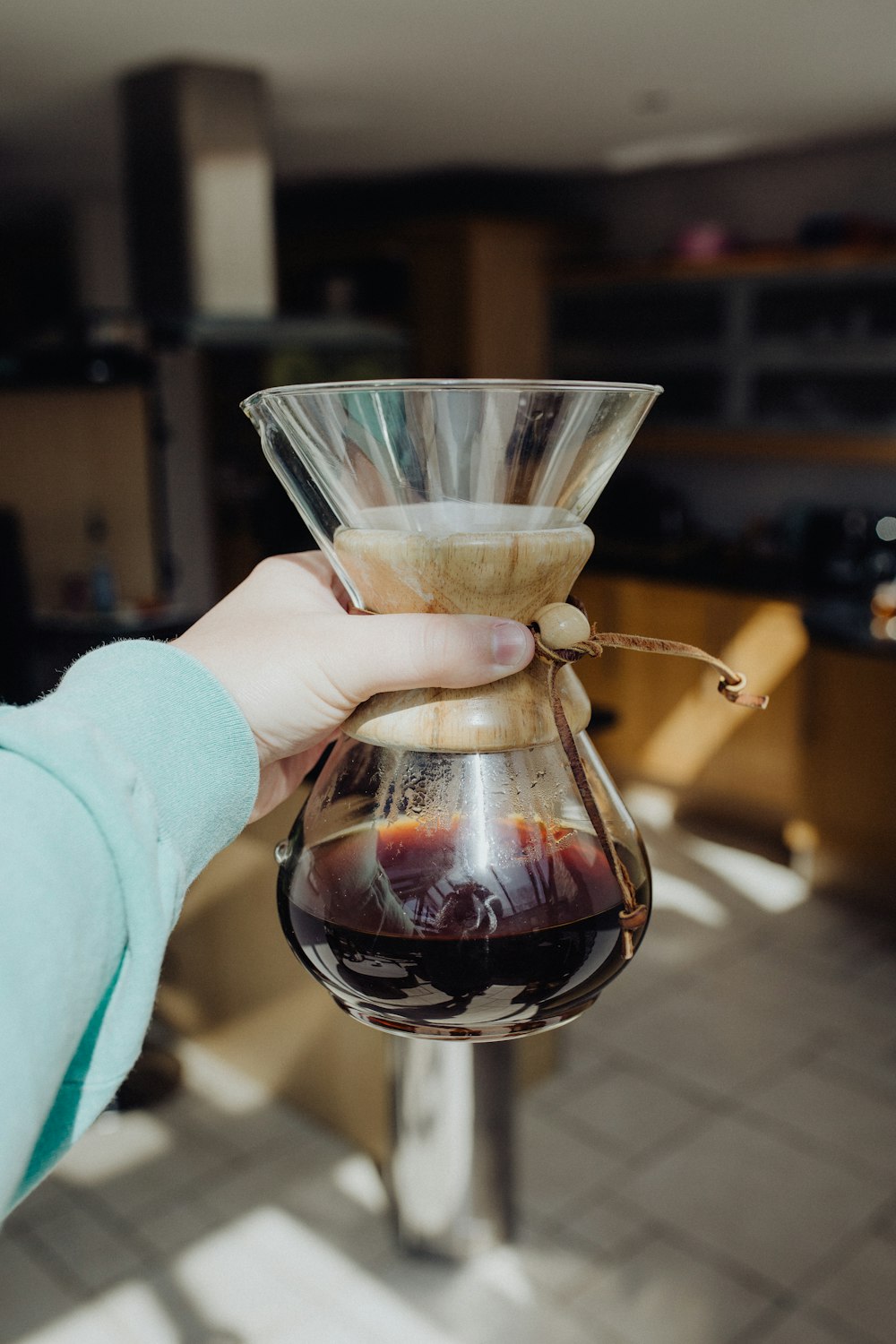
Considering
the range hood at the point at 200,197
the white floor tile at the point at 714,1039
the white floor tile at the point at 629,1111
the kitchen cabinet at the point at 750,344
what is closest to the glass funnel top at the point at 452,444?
the white floor tile at the point at 629,1111

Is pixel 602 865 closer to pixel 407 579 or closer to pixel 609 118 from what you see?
pixel 407 579

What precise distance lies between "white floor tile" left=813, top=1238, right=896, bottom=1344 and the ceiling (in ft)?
8.73

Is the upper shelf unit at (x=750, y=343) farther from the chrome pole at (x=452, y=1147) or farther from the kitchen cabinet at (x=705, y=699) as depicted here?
the chrome pole at (x=452, y=1147)

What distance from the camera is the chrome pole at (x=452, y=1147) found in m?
2.09

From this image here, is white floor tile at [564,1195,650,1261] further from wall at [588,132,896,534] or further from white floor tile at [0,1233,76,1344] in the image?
wall at [588,132,896,534]

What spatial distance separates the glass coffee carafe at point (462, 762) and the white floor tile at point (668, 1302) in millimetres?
1669

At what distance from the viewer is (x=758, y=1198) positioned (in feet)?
7.63

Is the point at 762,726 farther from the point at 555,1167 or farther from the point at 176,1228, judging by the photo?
the point at 176,1228

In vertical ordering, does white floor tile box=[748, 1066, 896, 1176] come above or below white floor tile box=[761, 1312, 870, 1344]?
below

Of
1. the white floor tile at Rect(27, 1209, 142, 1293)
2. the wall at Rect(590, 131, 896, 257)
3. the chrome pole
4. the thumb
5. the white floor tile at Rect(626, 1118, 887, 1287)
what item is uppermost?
the wall at Rect(590, 131, 896, 257)

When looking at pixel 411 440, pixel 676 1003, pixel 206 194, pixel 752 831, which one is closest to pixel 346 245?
pixel 206 194

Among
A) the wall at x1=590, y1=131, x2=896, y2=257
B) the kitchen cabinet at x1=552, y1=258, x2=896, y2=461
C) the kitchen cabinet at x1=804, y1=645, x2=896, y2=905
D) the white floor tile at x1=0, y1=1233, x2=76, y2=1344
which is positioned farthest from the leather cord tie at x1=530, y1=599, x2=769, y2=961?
the wall at x1=590, y1=131, x2=896, y2=257

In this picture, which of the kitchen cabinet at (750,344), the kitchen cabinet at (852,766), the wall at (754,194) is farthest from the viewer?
the wall at (754,194)

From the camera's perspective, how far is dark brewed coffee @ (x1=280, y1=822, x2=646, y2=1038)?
0.58 meters
